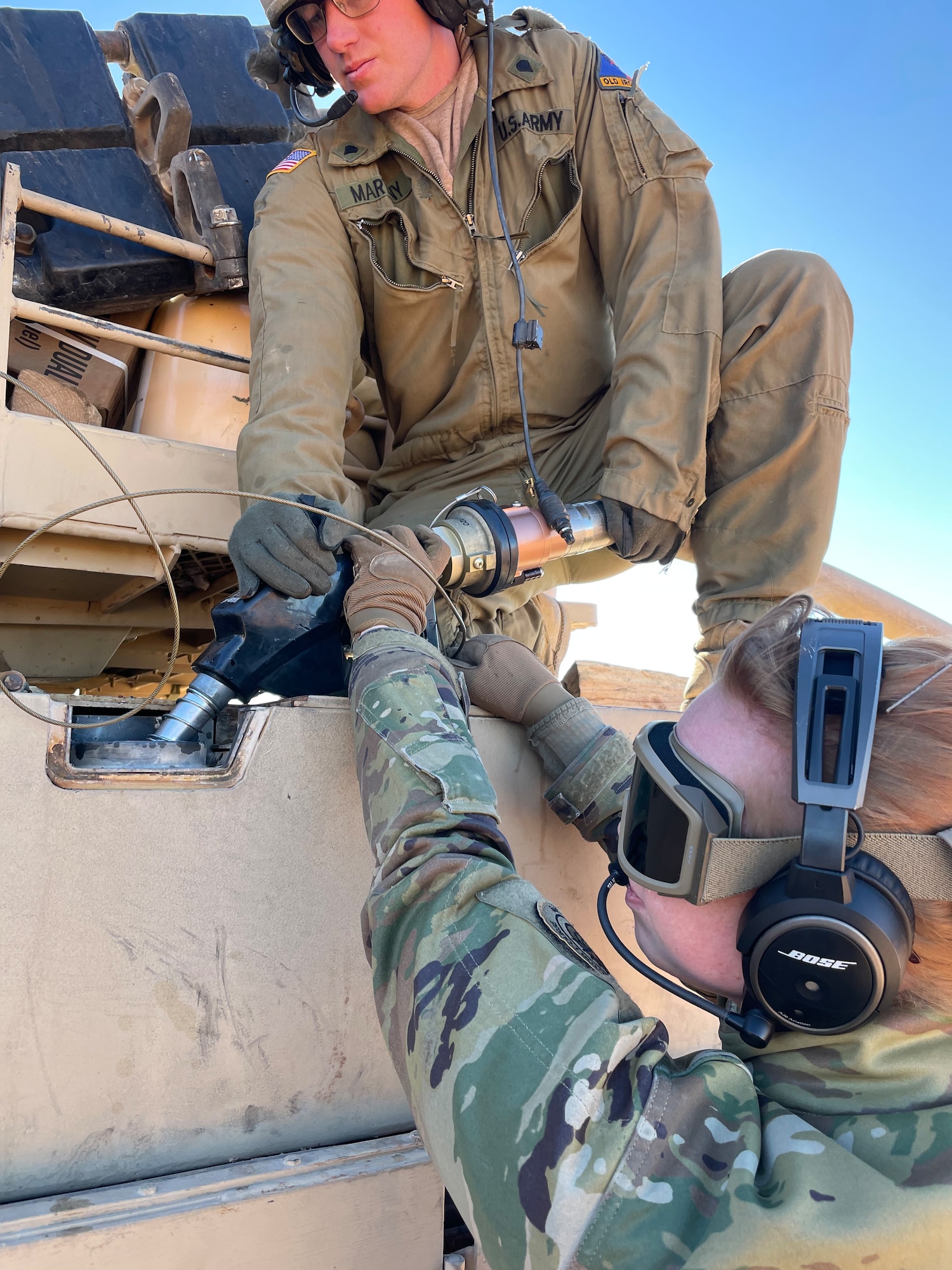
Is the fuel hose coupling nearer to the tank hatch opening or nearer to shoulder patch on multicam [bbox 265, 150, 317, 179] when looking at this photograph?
the tank hatch opening

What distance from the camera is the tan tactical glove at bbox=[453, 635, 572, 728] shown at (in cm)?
153

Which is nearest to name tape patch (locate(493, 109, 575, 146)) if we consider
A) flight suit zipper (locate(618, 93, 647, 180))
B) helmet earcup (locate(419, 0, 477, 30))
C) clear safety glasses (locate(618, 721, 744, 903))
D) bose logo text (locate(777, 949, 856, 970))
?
flight suit zipper (locate(618, 93, 647, 180))

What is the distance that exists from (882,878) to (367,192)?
6.48ft

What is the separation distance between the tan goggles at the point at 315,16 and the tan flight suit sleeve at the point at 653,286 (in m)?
0.52

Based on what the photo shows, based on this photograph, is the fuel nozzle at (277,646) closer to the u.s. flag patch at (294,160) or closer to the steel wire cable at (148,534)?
the steel wire cable at (148,534)

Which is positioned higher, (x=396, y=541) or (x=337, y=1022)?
(x=396, y=541)

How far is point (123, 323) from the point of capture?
8.77 feet

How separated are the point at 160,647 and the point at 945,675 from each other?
272 centimetres

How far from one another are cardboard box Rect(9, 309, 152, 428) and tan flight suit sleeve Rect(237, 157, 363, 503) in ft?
1.58

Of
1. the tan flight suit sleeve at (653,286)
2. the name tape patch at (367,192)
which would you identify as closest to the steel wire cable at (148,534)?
the tan flight suit sleeve at (653,286)

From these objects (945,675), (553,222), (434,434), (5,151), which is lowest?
(945,675)

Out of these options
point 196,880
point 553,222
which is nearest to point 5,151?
point 553,222

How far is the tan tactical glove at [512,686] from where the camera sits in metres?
1.53

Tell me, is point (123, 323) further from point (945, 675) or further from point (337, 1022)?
point (945, 675)
